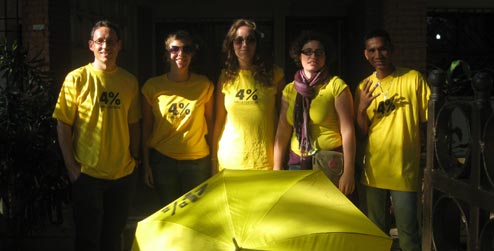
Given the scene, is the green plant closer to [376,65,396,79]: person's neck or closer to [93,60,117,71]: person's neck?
[93,60,117,71]: person's neck

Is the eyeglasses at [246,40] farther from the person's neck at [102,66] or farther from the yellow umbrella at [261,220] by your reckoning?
the yellow umbrella at [261,220]

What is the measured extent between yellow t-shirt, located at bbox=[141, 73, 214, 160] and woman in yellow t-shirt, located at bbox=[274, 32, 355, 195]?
25.9 inches

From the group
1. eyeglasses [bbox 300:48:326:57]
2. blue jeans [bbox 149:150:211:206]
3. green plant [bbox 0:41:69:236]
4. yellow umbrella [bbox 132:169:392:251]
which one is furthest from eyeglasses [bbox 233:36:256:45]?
green plant [bbox 0:41:69:236]

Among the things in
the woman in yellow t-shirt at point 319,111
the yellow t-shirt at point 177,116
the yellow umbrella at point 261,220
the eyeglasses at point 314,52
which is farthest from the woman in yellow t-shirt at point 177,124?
the yellow umbrella at point 261,220

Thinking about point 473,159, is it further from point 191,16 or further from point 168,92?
point 191,16

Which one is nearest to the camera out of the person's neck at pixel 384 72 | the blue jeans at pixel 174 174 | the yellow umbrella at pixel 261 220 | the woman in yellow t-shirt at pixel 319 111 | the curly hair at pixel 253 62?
the yellow umbrella at pixel 261 220

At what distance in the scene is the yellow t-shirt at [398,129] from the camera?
353 centimetres

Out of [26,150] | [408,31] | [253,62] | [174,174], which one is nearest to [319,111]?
[253,62]

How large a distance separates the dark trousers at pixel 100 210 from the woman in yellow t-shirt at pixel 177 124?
0.23 meters

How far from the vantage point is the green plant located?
4.73 metres

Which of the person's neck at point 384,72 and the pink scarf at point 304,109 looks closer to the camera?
the pink scarf at point 304,109

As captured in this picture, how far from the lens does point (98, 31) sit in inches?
141

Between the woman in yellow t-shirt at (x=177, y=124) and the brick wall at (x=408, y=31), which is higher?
the brick wall at (x=408, y=31)

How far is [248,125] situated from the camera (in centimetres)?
370
